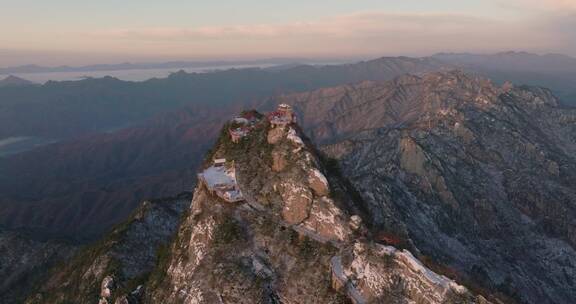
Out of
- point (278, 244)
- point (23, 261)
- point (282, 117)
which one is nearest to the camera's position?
point (278, 244)

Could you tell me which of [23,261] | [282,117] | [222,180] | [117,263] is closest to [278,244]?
[222,180]

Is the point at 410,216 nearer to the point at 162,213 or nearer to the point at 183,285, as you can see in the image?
the point at 162,213

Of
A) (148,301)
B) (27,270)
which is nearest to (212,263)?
(148,301)

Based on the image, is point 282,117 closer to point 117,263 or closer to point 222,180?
point 222,180

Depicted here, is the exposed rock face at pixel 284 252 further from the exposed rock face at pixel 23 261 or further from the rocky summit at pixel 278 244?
the exposed rock face at pixel 23 261

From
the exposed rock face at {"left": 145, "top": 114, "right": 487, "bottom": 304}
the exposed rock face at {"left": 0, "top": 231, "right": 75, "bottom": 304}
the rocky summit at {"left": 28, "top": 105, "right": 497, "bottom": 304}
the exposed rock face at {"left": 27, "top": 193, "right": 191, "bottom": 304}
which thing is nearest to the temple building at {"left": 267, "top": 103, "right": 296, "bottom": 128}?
the rocky summit at {"left": 28, "top": 105, "right": 497, "bottom": 304}

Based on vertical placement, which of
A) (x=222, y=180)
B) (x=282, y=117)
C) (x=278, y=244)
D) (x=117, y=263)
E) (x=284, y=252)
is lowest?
(x=117, y=263)

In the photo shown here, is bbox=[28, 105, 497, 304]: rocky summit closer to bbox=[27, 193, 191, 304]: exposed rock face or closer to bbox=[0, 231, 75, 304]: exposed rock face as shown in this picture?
bbox=[27, 193, 191, 304]: exposed rock face

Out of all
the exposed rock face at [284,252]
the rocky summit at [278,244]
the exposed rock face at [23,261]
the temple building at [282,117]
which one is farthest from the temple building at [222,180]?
the exposed rock face at [23,261]
